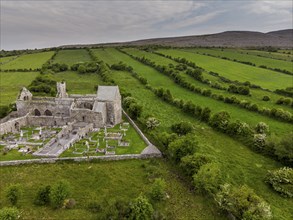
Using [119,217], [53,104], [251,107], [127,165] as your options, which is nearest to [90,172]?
[127,165]

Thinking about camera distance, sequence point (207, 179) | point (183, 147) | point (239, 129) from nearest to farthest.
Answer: point (207, 179) < point (183, 147) < point (239, 129)

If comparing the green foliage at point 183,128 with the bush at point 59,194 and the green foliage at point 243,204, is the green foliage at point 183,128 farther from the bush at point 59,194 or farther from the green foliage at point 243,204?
the bush at point 59,194

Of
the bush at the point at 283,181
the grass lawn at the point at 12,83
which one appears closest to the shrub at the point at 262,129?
the bush at the point at 283,181

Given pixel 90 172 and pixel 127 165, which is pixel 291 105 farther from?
pixel 90 172

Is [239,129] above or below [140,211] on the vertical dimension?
below

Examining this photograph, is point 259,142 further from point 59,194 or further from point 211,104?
point 59,194

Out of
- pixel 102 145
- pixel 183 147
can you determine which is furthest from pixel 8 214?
pixel 183 147
